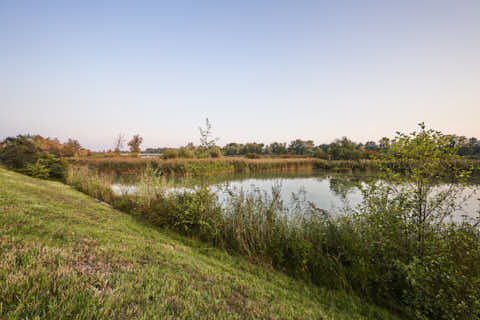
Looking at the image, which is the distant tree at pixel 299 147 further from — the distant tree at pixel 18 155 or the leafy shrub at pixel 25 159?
the distant tree at pixel 18 155

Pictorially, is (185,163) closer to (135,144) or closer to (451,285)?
(451,285)

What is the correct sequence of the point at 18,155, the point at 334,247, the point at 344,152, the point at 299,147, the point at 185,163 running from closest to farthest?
1. the point at 334,247
2. the point at 18,155
3. the point at 185,163
4. the point at 344,152
5. the point at 299,147

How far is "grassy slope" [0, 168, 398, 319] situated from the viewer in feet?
4.70

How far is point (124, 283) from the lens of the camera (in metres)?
1.84

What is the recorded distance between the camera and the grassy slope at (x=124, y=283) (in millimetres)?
1433

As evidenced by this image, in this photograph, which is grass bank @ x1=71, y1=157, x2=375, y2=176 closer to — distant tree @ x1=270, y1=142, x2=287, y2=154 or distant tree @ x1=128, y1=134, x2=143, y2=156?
distant tree @ x1=128, y1=134, x2=143, y2=156

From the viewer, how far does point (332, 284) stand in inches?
132

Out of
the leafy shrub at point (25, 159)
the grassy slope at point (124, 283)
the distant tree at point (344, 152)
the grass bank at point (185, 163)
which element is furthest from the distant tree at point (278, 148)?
the grassy slope at point (124, 283)

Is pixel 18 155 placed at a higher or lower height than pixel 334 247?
higher

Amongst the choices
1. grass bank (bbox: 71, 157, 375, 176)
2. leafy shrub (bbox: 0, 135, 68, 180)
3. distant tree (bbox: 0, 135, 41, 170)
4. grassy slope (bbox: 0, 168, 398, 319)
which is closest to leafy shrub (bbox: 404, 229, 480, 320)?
grassy slope (bbox: 0, 168, 398, 319)

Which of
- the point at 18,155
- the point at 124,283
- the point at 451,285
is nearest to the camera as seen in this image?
the point at 124,283

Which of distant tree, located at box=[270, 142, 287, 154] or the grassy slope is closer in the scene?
the grassy slope

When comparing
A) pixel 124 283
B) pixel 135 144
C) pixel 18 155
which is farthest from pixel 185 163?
pixel 135 144

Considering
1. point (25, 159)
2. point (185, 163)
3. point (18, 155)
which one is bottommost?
point (185, 163)
